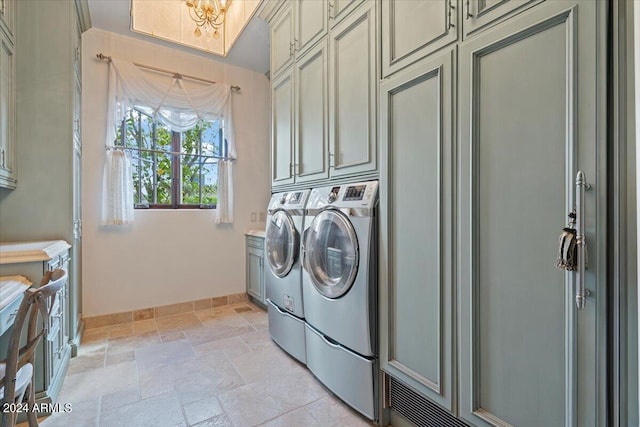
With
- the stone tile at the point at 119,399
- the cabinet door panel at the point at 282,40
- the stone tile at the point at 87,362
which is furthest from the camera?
the cabinet door panel at the point at 282,40

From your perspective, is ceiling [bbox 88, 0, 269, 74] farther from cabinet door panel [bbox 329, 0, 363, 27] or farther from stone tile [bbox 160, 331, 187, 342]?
stone tile [bbox 160, 331, 187, 342]

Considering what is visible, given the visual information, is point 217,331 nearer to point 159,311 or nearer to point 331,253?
point 159,311

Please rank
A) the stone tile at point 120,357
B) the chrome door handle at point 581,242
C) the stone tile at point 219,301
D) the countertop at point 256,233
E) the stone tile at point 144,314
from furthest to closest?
1. the stone tile at point 219,301
2. the countertop at point 256,233
3. the stone tile at point 144,314
4. the stone tile at point 120,357
5. the chrome door handle at point 581,242

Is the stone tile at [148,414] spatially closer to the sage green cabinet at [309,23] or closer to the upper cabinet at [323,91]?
the upper cabinet at [323,91]

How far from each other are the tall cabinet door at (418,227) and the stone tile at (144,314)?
2.59 m

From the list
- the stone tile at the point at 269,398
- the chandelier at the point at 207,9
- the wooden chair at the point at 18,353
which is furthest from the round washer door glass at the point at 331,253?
the chandelier at the point at 207,9

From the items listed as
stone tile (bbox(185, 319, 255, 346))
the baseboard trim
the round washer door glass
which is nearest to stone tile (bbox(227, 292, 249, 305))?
the baseboard trim

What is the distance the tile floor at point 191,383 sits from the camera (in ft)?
5.40

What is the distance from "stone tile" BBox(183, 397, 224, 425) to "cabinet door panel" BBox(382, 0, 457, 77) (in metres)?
2.00

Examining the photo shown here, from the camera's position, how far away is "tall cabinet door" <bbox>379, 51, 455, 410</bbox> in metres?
1.26

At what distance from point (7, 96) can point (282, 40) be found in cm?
186

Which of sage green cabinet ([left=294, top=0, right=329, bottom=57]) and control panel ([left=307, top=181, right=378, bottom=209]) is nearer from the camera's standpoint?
control panel ([left=307, top=181, right=378, bottom=209])

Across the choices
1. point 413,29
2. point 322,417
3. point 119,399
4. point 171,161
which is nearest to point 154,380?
point 119,399

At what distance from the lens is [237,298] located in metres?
3.66
